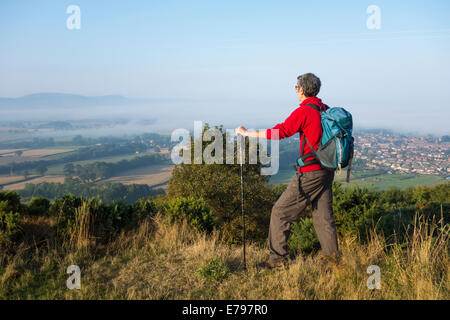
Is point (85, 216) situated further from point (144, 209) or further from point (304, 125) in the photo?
point (304, 125)

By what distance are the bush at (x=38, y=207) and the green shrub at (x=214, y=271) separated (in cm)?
289

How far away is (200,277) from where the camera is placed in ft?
12.0

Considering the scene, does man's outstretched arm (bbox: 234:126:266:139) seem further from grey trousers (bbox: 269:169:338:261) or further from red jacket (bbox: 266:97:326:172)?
grey trousers (bbox: 269:169:338:261)

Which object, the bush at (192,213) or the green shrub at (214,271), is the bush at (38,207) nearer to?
the bush at (192,213)

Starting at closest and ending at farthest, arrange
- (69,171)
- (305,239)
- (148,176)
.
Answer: (305,239) → (69,171) → (148,176)

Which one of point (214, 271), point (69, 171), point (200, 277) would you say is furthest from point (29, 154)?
point (214, 271)

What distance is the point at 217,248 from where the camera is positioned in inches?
185

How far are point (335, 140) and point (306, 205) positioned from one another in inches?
32.3

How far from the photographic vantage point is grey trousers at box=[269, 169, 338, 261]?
3543mm

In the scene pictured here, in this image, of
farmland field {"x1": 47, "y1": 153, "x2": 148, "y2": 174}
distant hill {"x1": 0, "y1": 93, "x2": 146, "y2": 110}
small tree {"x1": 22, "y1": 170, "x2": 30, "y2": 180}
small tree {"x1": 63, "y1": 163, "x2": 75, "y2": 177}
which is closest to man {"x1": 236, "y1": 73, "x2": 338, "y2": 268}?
small tree {"x1": 63, "y1": 163, "x2": 75, "y2": 177}

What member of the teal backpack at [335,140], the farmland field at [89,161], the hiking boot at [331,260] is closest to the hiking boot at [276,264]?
the hiking boot at [331,260]

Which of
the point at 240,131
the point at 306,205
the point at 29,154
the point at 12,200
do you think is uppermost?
the point at 240,131
